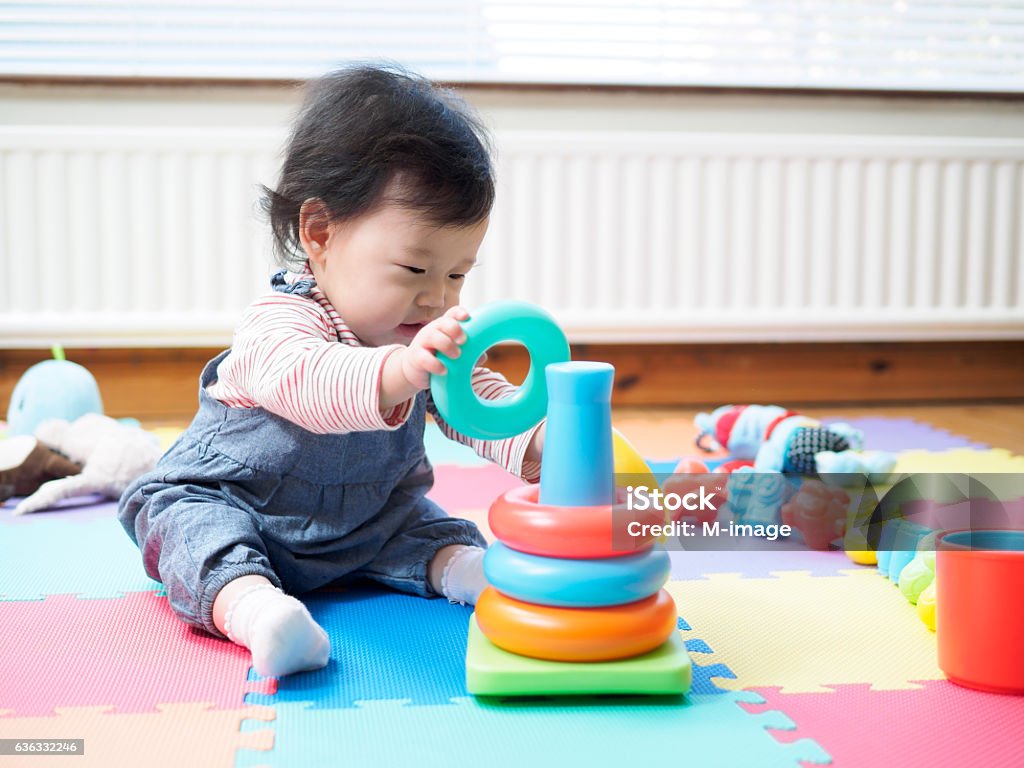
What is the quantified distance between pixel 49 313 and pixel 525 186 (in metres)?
1.01

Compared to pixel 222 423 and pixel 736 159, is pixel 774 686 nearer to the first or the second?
pixel 222 423

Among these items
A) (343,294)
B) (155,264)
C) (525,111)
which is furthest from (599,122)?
(343,294)

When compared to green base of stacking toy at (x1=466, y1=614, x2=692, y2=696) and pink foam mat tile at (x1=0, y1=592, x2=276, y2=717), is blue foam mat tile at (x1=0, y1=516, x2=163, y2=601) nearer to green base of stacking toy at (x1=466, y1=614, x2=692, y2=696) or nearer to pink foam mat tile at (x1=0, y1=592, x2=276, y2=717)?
pink foam mat tile at (x1=0, y1=592, x2=276, y2=717)

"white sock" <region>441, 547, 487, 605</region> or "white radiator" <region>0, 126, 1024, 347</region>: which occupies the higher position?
"white radiator" <region>0, 126, 1024, 347</region>

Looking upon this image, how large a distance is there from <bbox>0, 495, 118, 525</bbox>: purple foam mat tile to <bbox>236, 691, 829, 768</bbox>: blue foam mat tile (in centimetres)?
78

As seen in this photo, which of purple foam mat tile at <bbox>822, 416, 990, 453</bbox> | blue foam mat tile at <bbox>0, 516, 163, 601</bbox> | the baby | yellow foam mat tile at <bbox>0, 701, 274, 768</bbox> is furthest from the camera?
purple foam mat tile at <bbox>822, 416, 990, 453</bbox>

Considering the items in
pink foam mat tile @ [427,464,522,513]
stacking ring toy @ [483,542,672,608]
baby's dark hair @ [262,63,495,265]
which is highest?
baby's dark hair @ [262,63,495,265]

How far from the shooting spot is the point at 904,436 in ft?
6.67

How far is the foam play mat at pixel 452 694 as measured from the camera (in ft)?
2.27

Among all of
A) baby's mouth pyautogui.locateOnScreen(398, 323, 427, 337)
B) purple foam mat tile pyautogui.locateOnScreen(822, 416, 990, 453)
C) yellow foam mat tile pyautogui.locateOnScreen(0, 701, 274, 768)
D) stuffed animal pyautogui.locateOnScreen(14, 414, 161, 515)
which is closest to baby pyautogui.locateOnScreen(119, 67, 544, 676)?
baby's mouth pyautogui.locateOnScreen(398, 323, 427, 337)

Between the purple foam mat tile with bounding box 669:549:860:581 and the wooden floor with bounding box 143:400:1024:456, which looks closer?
the purple foam mat tile with bounding box 669:549:860:581

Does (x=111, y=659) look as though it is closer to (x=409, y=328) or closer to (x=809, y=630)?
(x=409, y=328)

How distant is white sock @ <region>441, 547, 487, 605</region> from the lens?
39.6 inches

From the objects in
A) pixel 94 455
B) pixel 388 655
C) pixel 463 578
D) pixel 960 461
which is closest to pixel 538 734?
pixel 388 655
